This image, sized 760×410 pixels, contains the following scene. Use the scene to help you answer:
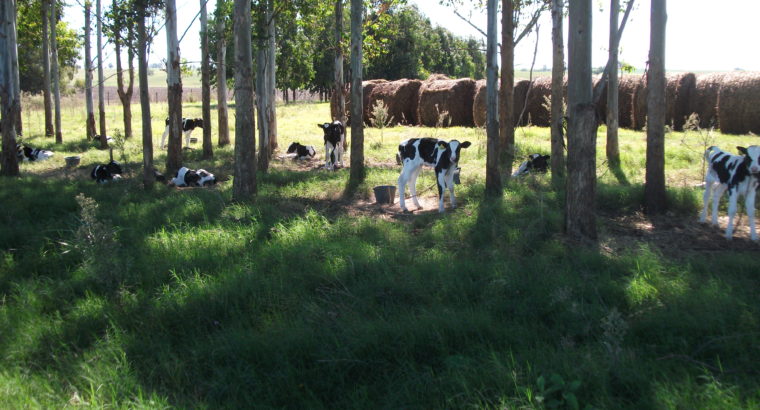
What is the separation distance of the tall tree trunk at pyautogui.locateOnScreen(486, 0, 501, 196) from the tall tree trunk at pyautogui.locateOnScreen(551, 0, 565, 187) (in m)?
2.33

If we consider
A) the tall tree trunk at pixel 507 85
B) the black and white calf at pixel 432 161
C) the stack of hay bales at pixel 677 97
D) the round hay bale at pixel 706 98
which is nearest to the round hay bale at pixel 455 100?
the stack of hay bales at pixel 677 97

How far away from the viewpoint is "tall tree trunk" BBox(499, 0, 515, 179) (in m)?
12.8

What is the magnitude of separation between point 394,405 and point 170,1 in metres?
11.8

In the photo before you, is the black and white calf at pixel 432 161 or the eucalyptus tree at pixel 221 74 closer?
the black and white calf at pixel 432 161

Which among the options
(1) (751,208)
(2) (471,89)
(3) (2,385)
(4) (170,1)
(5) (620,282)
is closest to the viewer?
(3) (2,385)

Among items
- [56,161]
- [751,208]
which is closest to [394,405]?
[751,208]

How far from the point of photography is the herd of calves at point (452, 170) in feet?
28.5

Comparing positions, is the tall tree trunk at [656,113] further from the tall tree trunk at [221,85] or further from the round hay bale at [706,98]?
the round hay bale at [706,98]

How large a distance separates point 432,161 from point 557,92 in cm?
381

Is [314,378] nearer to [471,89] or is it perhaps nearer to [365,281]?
[365,281]

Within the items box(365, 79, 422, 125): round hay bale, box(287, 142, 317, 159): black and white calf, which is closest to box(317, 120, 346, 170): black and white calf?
box(287, 142, 317, 159): black and white calf

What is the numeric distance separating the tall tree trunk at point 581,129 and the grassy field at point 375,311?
1.44 feet

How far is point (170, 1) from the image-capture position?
44.0 ft

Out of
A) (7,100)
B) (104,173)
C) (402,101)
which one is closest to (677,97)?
(402,101)
